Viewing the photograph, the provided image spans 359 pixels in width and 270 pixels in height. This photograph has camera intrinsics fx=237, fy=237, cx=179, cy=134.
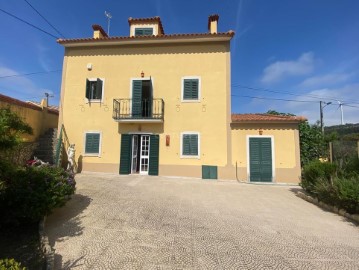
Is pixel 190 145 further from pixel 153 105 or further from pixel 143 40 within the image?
pixel 143 40

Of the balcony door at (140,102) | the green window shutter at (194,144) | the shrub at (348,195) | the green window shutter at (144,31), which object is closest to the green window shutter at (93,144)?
the balcony door at (140,102)

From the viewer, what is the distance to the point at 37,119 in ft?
44.8

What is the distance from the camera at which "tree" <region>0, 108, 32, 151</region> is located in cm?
344

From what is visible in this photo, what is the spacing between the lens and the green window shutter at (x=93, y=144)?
43.4ft

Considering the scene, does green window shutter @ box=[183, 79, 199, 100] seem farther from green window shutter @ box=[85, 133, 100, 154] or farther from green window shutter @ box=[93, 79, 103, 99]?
green window shutter @ box=[85, 133, 100, 154]

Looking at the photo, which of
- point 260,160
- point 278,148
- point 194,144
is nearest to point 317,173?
point 278,148

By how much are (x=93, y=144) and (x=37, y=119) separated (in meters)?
3.67

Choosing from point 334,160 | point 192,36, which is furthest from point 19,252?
point 192,36

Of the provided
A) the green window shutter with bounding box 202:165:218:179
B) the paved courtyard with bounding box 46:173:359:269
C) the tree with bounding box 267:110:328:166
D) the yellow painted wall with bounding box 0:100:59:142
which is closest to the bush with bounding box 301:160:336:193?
the paved courtyard with bounding box 46:173:359:269

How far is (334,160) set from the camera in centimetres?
1010

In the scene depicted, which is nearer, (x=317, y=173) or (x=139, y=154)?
(x=317, y=173)

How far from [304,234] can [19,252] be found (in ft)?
17.9

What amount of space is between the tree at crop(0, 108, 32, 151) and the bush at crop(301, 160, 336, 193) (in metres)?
8.81

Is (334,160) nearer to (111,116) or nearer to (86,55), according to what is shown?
(111,116)
